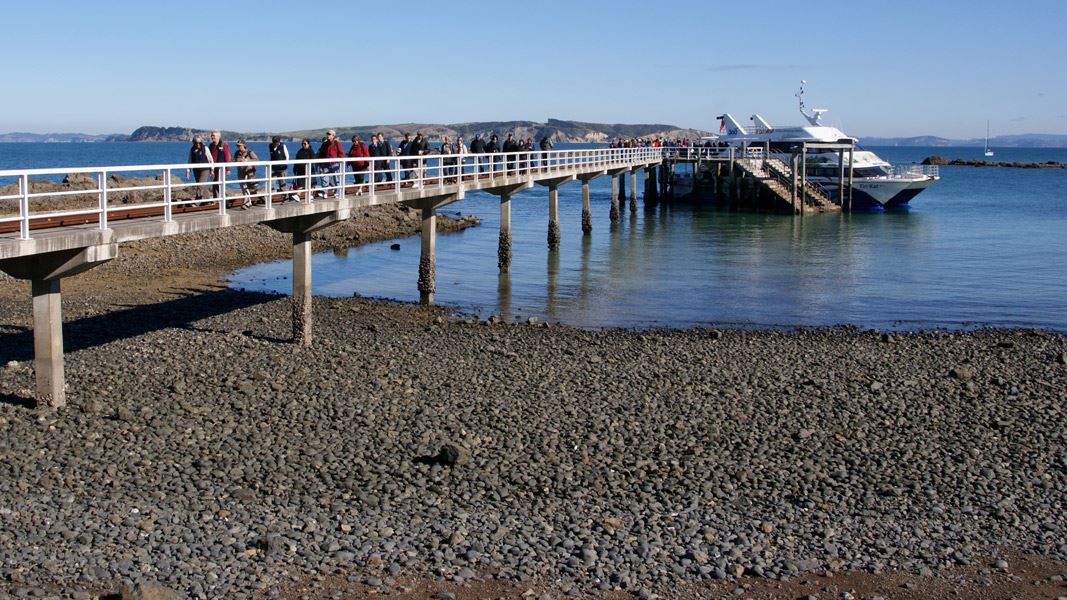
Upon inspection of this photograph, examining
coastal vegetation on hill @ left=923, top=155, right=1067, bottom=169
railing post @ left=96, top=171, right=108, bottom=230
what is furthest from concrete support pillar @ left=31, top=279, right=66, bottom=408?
coastal vegetation on hill @ left=923, top=155, right=1067, bottom=169

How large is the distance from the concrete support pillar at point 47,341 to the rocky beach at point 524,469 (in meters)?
0.33

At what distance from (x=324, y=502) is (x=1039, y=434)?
794 centimetres

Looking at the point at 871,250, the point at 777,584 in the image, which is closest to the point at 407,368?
the point at 777,584

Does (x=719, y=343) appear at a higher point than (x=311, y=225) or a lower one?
lower

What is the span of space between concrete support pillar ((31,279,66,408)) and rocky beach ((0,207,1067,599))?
330mm

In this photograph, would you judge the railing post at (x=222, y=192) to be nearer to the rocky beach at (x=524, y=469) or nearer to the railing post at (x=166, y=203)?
the railing post at (x=166, y=203)

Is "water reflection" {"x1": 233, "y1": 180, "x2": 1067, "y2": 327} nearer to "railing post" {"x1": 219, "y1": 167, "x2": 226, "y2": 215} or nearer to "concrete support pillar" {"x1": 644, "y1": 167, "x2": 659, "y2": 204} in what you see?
"concrete support pillar" {"x1": 644, "y1": 167, "x2": 659, "y2": 204}

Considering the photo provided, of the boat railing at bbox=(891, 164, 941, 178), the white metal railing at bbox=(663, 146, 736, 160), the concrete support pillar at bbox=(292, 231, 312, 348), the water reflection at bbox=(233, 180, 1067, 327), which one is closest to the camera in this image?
the concrete support pillar at bbox=(292, 231, 312, 348)

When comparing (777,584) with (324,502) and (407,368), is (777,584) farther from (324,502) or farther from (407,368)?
(407,368)

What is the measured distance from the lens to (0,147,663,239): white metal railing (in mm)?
11547

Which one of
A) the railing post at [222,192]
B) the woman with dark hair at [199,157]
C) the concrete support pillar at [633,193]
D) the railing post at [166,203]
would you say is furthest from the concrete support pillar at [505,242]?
the concrete support pillar at [633,193]

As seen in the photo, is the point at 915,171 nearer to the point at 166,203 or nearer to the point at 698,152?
the point at 698,152

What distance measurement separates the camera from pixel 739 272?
30.2m

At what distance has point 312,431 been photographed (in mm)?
11953
